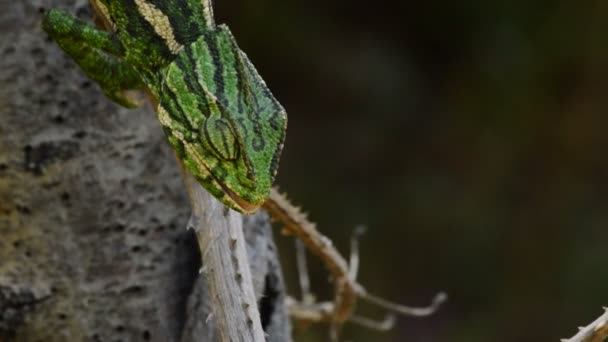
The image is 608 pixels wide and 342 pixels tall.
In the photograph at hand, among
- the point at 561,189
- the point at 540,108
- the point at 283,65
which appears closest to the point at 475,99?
the point at 540,108

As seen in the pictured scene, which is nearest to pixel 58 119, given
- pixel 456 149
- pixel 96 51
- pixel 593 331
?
pixel 96 51

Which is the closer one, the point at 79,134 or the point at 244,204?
the point at 244,204

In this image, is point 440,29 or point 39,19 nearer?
point 39,19

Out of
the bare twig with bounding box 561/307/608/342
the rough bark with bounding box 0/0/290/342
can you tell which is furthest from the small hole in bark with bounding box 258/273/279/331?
the bare twig with bounding box 561/307/608/342

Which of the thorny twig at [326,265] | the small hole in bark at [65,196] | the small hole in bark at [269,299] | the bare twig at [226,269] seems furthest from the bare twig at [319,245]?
the small hole in bark at [65,196]

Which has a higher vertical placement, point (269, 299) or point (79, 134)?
point (79, 134)

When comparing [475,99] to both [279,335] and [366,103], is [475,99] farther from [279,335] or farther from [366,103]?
[279,335]

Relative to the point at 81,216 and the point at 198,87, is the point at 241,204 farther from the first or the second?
the point at 81,216
